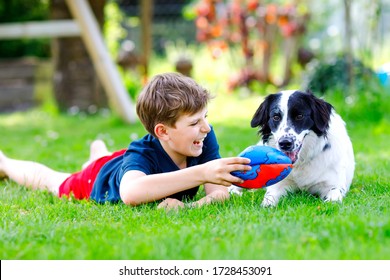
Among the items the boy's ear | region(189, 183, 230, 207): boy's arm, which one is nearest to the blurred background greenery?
region(189, 183, 230, 207): boy's arm

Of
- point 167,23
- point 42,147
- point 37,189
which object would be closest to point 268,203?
point 37,189

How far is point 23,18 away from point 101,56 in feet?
23.8

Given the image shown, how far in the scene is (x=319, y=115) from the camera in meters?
3.96

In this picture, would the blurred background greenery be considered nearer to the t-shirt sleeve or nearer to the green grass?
Answer: the t-shirt sleeve

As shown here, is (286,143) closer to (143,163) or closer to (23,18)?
(143,163)

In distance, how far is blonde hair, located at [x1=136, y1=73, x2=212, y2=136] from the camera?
3881mm

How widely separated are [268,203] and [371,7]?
6.23 meters

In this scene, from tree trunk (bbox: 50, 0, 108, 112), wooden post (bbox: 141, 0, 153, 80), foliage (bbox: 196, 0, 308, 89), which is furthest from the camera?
foliage (bbox: 196, 0, 308, 89)

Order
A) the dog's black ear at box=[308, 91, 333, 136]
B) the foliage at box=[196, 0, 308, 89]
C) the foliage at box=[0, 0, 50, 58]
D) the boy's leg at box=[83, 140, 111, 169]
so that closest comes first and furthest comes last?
the dog's black ear at box=[308, 91, 333, 136], the boy's leg at box=[83, 140, 111, 169], the foliage at box=[196, 0, 308, 89], the foliage at box=[0, 0, 50, 58]

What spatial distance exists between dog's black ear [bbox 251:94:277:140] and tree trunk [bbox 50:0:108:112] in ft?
24.1

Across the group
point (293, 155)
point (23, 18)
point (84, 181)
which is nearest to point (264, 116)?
point (293, 155)

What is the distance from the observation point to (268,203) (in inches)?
152

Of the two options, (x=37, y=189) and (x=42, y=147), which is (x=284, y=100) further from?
(x=42, y=147)

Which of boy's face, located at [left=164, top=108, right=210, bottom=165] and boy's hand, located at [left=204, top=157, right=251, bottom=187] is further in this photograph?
boy's face, located at [left=164, top=108, right=210, bottom=165]
